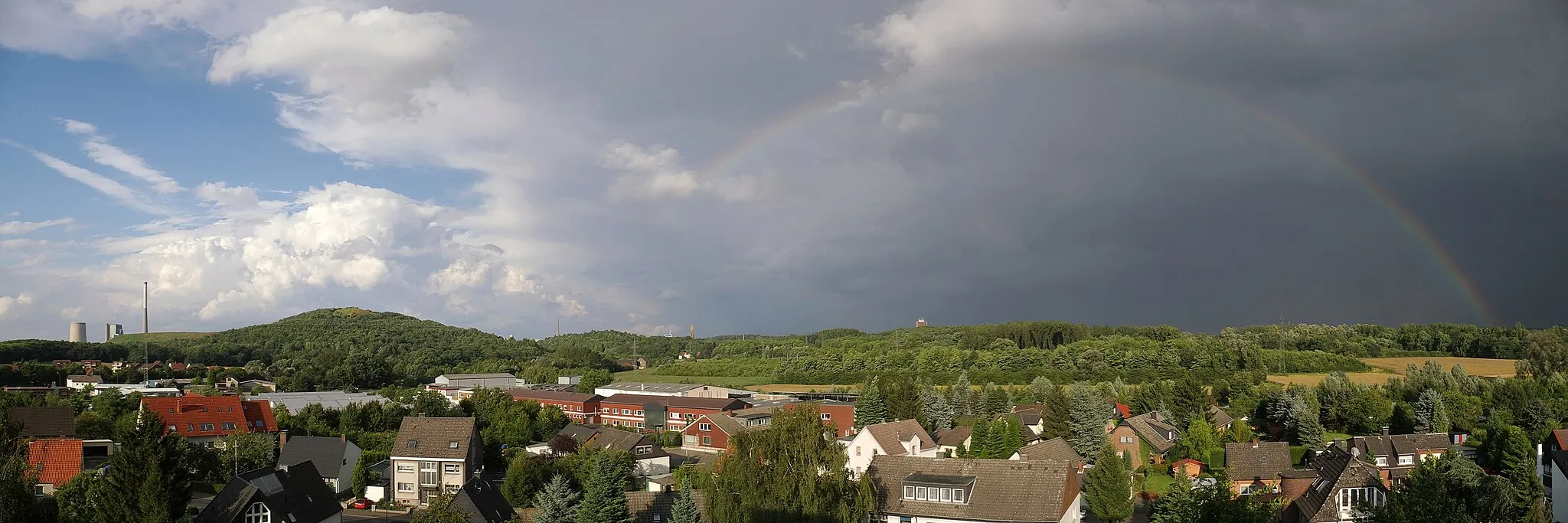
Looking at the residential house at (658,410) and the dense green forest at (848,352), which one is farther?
the dense green forest at (848,352)

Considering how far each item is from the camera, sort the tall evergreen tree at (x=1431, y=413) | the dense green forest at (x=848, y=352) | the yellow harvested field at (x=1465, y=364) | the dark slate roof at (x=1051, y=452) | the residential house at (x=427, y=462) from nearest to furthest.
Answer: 1. the residential house at (x=427, y=462)
2. the dark slate roof at (x=1051, y=452)
3. the tall evergreen tree at (x=1431, y=413)
4. the yellow harvested field at (x=1465, y=364)
5. the dense green forest at (x=848, y=352)

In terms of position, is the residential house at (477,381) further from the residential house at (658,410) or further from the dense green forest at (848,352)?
the residential house at (658,410)

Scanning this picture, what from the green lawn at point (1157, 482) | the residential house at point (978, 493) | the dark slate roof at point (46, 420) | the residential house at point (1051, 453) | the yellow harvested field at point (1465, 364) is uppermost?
the dark slate roof at point (46, 420)

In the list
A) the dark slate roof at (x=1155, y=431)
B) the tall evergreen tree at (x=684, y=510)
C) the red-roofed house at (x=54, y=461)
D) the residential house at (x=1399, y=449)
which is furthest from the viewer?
the dark slate roof at (x=1155, y=431)

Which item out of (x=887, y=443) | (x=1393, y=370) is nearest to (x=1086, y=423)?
(x=887, y=443)

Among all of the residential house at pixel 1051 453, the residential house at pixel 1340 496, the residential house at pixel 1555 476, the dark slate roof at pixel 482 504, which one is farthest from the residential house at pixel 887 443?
the residential house at pixel 1555 476

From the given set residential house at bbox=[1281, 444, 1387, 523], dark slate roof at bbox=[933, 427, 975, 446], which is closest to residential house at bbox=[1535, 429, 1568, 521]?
residential house at bbox=[1281, 444, 1387, 523]

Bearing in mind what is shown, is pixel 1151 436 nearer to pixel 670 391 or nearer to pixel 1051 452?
pixel 1051 452

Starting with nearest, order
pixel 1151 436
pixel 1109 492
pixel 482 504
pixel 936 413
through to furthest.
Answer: pixel 482 504, pixel 1109 492, pixel 1151 436, pixel 936 413
